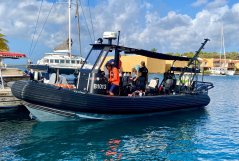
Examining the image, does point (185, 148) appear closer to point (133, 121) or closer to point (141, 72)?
point (133, 121)

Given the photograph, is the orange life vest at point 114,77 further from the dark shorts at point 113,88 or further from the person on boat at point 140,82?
the person on boat at point 140,82

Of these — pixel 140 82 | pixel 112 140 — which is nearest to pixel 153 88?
pixel 140 82

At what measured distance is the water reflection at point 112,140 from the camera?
408 inches

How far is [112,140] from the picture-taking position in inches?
479

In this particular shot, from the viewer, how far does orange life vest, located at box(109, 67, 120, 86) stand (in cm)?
1452

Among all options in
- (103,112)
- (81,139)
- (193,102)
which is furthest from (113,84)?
(193,102)

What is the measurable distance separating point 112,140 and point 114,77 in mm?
3365

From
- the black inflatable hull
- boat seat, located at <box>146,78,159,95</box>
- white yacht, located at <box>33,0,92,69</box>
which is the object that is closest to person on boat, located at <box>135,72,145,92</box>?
boat seat, located at <box>146,78,159,95</box>

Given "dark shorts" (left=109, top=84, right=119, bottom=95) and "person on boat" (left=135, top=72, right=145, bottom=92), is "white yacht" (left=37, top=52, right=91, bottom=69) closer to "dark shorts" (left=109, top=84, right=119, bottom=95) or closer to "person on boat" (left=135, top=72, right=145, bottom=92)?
"person on boat" (left=135, top=72, right=145, bottom=92)

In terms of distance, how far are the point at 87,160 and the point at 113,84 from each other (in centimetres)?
525

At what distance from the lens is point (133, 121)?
50.8ft

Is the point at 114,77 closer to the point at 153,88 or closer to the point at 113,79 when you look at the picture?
the point at 113,79

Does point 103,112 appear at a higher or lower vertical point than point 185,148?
higher

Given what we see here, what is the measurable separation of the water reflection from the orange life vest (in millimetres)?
1857
